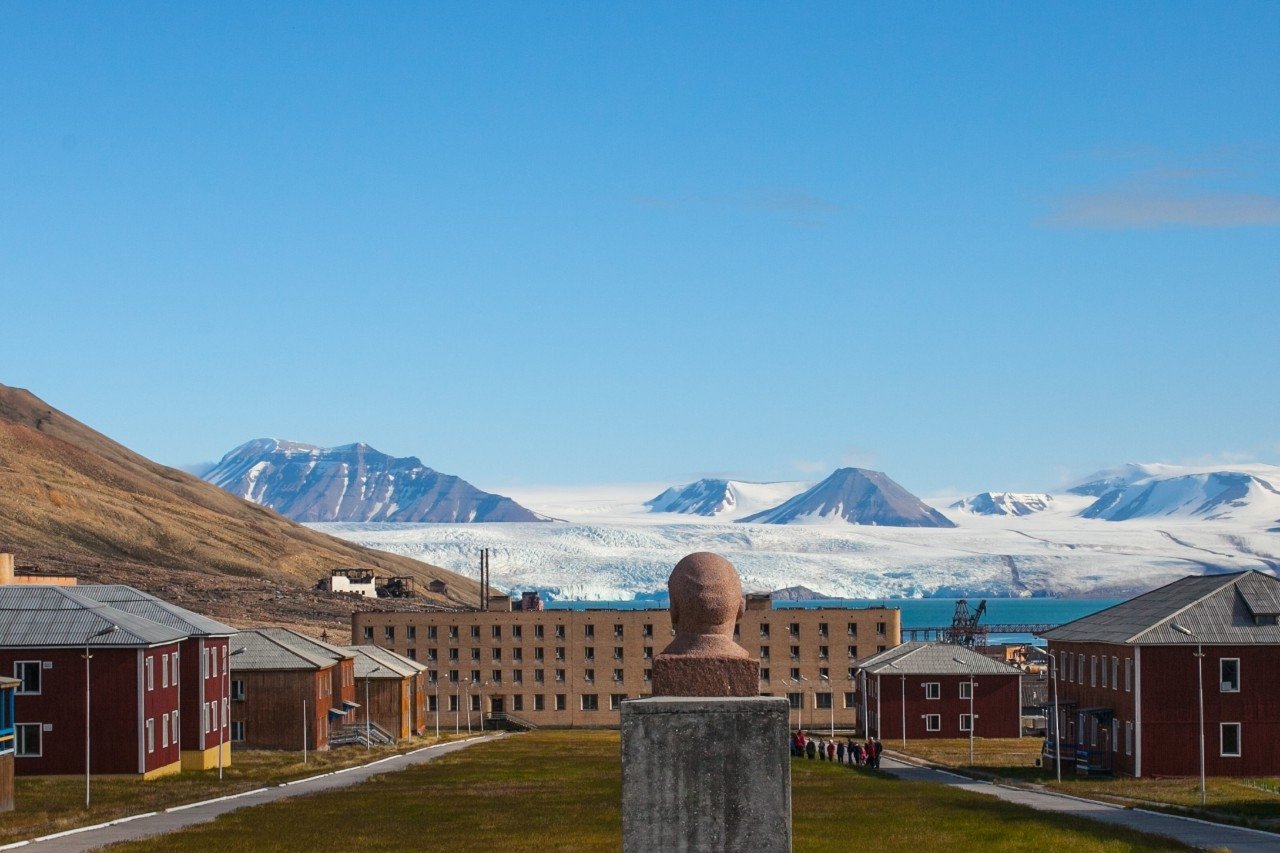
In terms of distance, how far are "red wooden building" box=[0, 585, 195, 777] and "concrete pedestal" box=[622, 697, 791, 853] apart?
5385 cm

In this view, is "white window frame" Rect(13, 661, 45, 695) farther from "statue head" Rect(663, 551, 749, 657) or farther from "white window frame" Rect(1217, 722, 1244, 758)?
"statue head" Rect(663, 551, 749, 657)

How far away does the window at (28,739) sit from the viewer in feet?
245

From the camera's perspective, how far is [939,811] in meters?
58.6

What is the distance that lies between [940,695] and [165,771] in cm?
5832

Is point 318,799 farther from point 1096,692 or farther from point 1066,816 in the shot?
point 1096,692

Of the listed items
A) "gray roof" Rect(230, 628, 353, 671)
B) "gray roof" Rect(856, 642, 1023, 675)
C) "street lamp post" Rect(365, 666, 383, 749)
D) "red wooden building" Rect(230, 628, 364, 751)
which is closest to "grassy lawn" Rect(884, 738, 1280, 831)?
"gray roof" Rect(856, 642, 1023, 675)

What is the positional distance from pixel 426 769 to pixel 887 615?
87202 millimetres

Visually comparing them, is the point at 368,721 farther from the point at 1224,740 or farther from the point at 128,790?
the point at 1224,740

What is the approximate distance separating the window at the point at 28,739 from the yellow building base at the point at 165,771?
4178mm

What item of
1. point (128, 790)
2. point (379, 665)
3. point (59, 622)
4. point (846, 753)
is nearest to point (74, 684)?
point (59, 622)

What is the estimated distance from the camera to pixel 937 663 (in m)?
126

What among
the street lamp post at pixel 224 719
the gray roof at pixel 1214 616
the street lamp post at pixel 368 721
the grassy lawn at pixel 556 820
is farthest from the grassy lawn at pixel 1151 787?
the street lamp post at pixel 224 719

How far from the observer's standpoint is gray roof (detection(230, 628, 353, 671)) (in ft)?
337

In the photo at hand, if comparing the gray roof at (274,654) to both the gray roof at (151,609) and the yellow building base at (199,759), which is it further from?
the yellow building base at (199,759)
